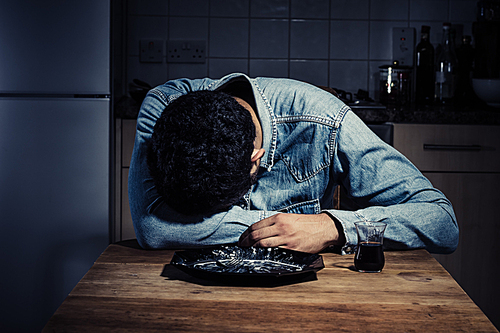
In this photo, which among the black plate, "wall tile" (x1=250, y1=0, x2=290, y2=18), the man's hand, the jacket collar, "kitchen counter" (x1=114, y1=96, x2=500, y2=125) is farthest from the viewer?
"wall tile" (x1=250, y1=0, x2=290, y2=18)

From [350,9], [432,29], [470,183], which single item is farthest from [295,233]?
[432,29]

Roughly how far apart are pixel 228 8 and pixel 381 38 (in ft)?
2.80

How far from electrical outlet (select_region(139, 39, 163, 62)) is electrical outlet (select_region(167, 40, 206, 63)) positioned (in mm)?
48

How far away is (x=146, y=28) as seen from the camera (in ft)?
7.95

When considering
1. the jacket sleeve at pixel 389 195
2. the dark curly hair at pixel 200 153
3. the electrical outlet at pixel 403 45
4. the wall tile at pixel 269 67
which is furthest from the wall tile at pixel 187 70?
the dark curly hair at pixel 200 153

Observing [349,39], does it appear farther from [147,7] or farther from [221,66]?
[147,7]

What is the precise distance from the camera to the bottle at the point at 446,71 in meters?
2.34

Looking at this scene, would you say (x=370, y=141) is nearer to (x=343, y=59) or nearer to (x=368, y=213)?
(x=368, y=213)

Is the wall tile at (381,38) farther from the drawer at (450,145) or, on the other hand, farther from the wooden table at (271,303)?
the wooden table at (271,303)

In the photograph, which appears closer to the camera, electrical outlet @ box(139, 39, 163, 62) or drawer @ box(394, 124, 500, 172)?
drawer @ box(394, 124, 500, 172)

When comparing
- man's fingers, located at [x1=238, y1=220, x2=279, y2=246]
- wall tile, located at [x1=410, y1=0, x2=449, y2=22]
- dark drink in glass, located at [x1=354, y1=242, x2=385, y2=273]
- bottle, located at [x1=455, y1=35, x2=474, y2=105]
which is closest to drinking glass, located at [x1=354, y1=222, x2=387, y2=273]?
dark drink in glass, located at [x1=354, y1=242, x2=385, y2=273]

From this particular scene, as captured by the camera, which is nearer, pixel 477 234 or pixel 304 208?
pixel 304 208

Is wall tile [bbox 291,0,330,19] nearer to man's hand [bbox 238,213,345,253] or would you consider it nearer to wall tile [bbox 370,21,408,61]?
wall tile [bbox 370,21,408,61]

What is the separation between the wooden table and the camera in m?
0.56
